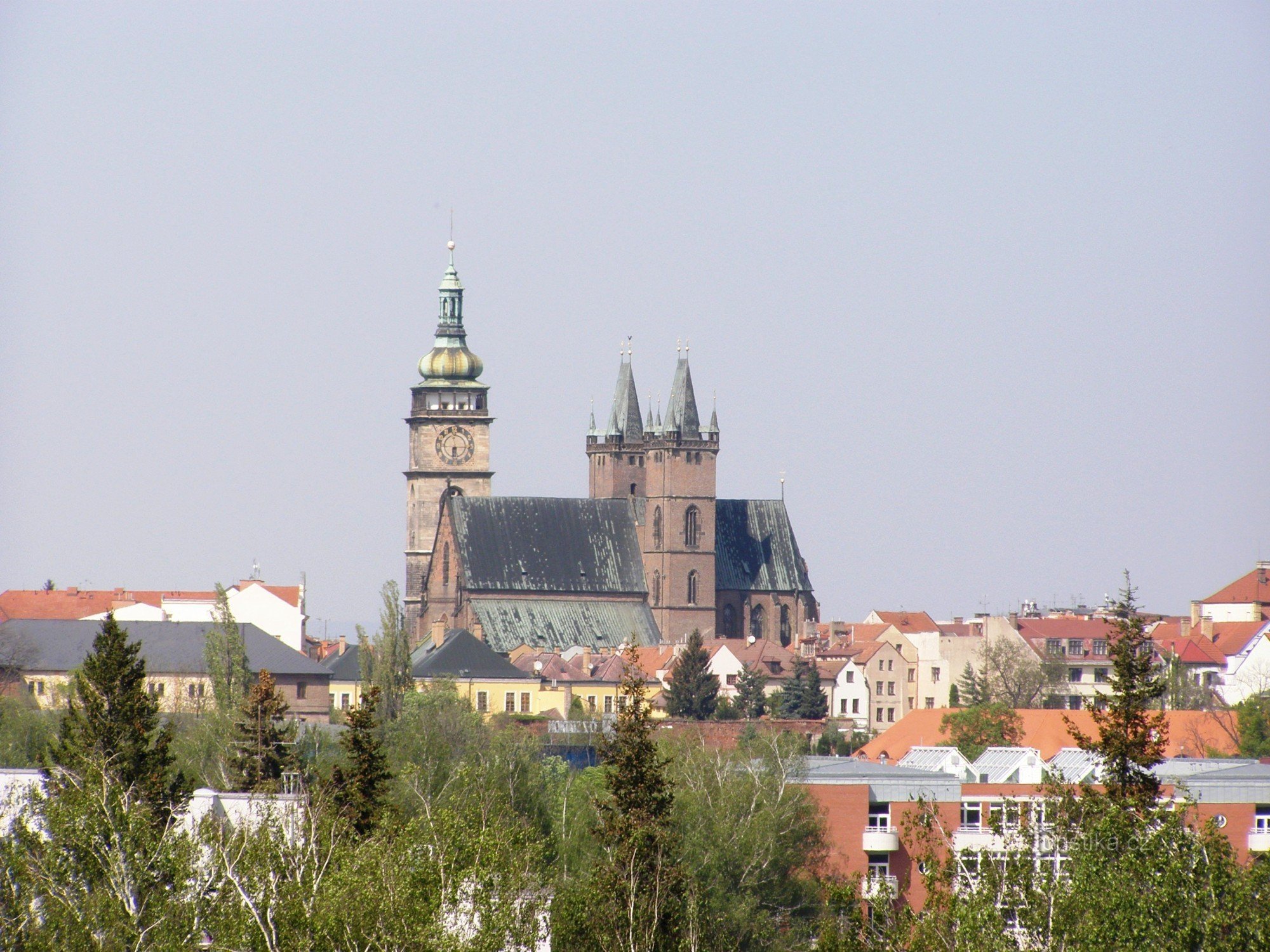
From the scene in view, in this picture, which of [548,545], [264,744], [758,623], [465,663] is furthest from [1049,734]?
[548,545]

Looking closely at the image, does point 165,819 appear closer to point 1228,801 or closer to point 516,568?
point 1228,801

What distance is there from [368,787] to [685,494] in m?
91.7

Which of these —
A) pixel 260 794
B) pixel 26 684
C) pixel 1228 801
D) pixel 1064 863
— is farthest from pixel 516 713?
pixel 1064 863

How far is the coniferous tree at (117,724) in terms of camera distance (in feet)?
132

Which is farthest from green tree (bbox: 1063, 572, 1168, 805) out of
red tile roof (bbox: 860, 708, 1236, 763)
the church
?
the church

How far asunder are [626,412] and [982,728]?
57883 mm

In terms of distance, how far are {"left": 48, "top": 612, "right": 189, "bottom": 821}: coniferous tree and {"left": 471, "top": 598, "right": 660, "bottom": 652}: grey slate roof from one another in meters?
84.0

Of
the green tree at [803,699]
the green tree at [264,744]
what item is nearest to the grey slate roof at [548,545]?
the green tree at [803,699]

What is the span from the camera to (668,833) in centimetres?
3712

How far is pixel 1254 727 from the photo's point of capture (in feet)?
270

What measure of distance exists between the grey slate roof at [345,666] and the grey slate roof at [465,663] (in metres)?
2.52

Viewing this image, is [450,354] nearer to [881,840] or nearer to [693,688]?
[693,688]

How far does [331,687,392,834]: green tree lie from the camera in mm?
36188

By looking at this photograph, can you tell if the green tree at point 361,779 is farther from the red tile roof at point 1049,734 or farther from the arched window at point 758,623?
the arched window at point 758,623
